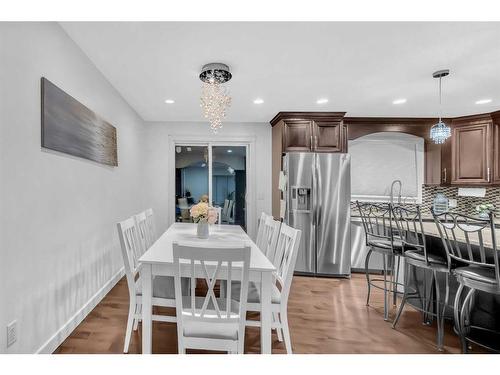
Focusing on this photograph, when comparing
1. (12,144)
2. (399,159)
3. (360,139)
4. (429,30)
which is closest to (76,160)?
(12,144)

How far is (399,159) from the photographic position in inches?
172

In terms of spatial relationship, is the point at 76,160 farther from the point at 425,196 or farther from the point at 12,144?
the point at 425,196

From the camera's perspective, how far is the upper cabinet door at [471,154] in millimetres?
3848

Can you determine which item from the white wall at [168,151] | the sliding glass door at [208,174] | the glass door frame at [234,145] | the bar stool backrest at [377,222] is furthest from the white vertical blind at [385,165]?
the sliding glass door at [208,174]

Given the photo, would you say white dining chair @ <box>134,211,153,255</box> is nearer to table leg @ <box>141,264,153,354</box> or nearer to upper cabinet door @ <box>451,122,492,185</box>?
table leg @ <box>141,264,153,354</box>

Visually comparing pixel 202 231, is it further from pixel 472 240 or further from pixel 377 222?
pixel 472 240

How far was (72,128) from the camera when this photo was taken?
2.08 meters

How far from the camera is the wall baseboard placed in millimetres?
1806

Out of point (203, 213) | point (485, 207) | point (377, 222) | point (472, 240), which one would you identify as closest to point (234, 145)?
point (203, 213)

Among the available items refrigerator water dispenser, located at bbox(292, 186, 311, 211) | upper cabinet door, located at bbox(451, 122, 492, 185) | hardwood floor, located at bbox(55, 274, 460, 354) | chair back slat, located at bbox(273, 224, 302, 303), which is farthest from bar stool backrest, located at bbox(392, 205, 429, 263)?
upper cabinet door, located at bbox(451, 122, 492, 185)

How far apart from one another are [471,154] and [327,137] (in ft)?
7.10

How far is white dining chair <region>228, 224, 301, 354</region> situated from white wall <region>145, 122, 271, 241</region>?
102 inches

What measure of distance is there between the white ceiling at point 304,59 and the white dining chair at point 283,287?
1.44m

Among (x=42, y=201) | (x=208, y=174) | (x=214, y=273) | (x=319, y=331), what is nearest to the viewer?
(x=214, y=273)
